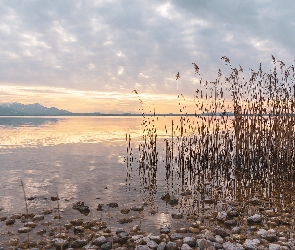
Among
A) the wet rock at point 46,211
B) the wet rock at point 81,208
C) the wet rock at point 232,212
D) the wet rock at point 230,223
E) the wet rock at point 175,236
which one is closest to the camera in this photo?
the wet rock at point 175,236

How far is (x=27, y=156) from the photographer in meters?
18.2

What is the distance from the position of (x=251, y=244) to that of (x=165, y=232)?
1.91 m

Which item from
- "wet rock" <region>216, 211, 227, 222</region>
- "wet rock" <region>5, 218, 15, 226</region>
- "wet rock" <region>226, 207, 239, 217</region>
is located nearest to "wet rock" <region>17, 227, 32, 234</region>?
"wet rock" <region>5, 218, 15, 226</region>

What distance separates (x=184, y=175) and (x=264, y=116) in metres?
4.39

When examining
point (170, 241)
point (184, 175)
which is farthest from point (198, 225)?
point (184, 175)

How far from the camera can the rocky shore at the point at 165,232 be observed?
5789 millimetres

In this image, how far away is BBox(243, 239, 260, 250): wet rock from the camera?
549 centimetres

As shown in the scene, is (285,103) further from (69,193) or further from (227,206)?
(69,193)

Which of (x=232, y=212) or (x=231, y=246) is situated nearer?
(x=231, y=246)

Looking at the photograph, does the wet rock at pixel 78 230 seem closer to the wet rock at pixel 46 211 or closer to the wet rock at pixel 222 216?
the wet rock at pixel 46 211

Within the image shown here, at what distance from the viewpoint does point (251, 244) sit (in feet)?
18.4

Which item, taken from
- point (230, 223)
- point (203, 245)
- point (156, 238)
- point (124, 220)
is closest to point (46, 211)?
point (124, 220)

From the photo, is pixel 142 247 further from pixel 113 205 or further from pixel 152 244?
A: pixel 113 205

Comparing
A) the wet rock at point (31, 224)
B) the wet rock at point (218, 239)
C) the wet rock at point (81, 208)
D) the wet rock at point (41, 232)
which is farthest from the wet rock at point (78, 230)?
the wet rock at point (218, 239)
